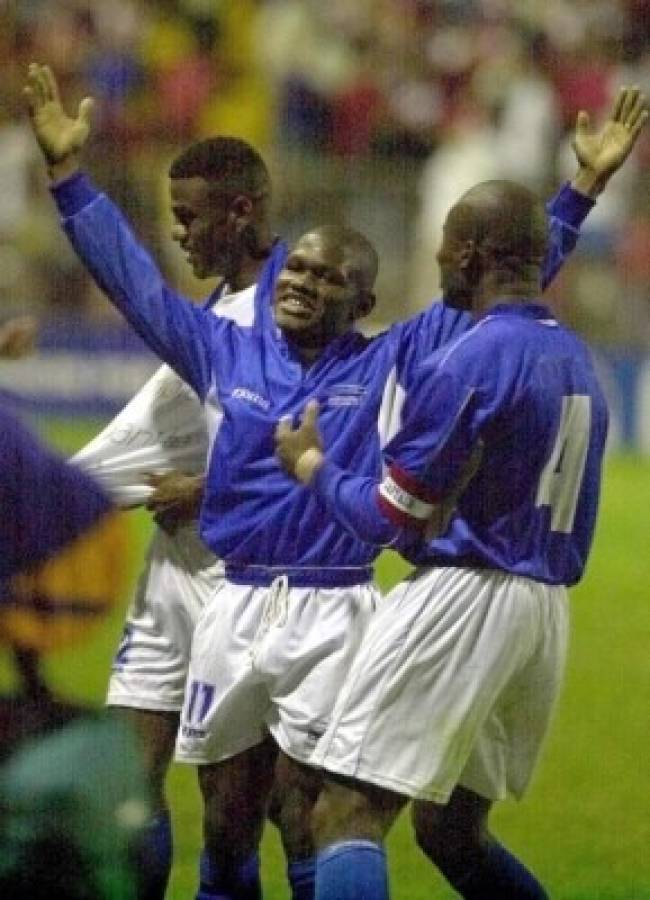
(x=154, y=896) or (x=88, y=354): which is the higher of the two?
(x=154, y=896)

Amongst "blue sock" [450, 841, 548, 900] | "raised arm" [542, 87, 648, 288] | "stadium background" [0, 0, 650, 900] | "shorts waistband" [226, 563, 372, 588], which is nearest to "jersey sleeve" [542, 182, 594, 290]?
"raised arm" [542, 87, 648, 288]

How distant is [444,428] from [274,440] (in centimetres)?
52

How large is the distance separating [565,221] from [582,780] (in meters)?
2.29

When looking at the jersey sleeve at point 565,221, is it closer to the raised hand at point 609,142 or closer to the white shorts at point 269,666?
the raised hand at point 609,142

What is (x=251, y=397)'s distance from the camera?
4.36 metres

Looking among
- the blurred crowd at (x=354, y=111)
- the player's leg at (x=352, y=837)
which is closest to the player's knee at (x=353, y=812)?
the player's leg at (x=352, y=837)

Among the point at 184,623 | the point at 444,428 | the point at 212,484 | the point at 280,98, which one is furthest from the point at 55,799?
the point at 280,98

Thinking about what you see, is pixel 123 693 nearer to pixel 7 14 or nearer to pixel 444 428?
pixel 444 428

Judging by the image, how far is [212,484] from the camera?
4.38 metres

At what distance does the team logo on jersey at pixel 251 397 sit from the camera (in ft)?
14.3

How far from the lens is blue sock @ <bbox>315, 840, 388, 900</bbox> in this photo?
12.9 feet

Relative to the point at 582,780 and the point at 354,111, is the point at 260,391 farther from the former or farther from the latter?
the point at 354,111

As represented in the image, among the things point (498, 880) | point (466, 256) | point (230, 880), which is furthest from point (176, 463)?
point (498, 880)

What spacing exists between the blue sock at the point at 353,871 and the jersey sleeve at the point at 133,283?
96 cm
